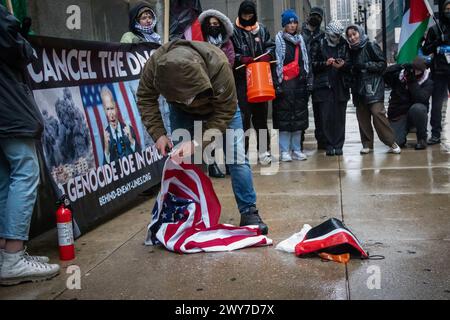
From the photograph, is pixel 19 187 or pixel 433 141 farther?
pixel 433 141

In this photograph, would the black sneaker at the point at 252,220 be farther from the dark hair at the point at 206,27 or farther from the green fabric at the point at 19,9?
the green fabric at the point at 19,9

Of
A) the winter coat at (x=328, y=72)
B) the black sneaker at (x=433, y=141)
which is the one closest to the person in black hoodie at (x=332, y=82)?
the winter coat at (x=328, y=72)

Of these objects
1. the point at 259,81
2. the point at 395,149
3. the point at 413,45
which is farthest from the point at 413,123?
the point at 259,81

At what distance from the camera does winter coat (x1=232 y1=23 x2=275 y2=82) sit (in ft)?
21.9

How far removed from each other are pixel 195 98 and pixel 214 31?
2.37m

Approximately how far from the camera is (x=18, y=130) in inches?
126

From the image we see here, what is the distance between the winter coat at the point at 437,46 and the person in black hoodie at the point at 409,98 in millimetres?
178

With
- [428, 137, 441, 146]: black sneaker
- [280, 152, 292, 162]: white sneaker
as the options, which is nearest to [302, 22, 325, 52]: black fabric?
[280, 152, 292, 162]: white sneaker

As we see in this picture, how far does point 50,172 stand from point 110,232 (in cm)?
80

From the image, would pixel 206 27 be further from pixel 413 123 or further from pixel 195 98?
pixel 413 123

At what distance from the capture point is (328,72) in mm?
7586

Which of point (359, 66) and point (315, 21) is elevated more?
point (315, 21)

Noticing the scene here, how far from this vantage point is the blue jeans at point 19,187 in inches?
129

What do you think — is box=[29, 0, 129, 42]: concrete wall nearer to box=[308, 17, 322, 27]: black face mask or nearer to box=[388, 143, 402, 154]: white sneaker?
box=[308, 17, 322, 27]: black face mask
